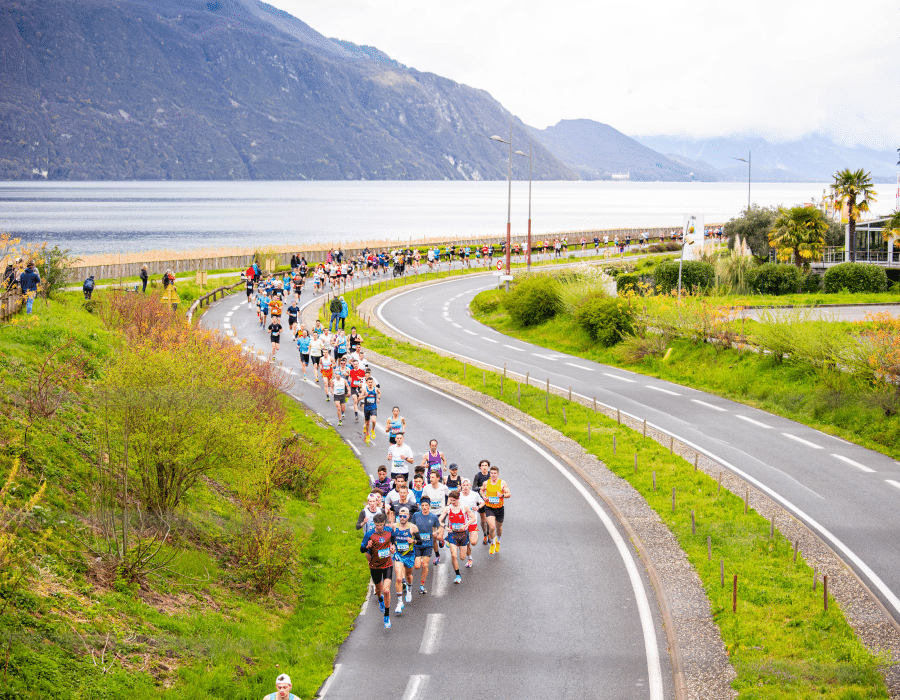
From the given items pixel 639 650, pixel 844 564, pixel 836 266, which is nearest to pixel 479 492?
pixel 639 650

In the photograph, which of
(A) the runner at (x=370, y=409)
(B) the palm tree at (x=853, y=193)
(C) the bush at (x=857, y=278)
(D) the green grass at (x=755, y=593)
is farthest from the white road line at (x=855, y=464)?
(B) the palm tree at (x=853, y=193)

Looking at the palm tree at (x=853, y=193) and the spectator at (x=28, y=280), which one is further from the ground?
the palm tree at (x=853, y=193)

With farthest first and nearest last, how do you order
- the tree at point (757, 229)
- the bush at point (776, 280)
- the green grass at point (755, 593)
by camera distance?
the tree at point (757, 229), the bush at point (776, 280), the green grass at point (755, 593)

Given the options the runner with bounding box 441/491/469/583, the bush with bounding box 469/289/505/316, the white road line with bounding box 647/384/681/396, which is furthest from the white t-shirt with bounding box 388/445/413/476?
Result: the bush with bounding box 469/289/505/316

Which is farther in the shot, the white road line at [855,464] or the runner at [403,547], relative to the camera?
the white road line at [855,464]

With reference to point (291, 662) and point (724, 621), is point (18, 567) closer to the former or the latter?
point (291, 662)

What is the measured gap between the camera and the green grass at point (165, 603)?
345 inches

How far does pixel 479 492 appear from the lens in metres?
14.4

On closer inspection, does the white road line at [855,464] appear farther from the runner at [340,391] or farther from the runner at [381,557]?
the runner at [340,391]

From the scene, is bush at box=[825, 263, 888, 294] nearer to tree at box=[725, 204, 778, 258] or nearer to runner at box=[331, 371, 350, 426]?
tree at box=[725, 204, 778, 258]

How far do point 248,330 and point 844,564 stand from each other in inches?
1086

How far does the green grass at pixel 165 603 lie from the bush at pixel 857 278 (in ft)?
120

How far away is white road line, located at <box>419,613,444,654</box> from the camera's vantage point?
35.7ft

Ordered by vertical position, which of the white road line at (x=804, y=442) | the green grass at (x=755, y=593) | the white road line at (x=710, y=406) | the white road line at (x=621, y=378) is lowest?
the green grass at (x=755, y=593)
